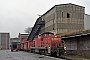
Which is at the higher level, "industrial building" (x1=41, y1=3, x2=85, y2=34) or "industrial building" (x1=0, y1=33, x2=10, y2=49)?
"industrial building" (x1=41, y1=3, x2=85, y2=34)

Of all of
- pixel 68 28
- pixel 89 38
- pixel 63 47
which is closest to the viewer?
pixel 89 38

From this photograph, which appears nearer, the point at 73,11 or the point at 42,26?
the point at 73,11

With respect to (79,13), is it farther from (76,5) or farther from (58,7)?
(58,7)

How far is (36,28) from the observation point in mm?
51844

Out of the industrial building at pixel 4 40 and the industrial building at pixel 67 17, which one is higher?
the industrial building at pixel 67 17

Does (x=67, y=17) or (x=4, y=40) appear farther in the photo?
(x=4, y=40)

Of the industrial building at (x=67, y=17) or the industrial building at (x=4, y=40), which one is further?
the industrial building at (x=4, y=40)

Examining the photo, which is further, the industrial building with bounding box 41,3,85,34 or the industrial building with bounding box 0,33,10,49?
the industrial building with bounding box 0,33,10,49

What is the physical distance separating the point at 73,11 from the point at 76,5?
5.67 feet

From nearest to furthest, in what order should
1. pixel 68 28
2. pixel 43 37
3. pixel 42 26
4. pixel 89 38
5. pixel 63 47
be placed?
pixel 89 38 → pixel 63 47 → pixel 43 37 → pixel 68 28 → pixel 42 26

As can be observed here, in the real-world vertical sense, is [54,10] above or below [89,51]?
above

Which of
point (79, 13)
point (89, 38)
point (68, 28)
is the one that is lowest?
point (89, 38)

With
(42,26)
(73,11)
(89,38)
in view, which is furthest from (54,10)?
(89,38)

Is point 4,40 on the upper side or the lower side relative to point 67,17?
lower
